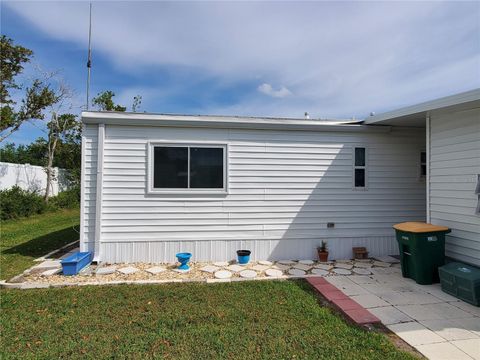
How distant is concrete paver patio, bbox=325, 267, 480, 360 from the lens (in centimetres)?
272

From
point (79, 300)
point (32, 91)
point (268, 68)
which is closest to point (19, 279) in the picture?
point (79, 300)

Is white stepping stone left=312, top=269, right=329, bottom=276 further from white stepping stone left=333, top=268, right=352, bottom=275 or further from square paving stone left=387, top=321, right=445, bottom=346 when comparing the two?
square paving stone left=387, top=321, right=445, bottom=346

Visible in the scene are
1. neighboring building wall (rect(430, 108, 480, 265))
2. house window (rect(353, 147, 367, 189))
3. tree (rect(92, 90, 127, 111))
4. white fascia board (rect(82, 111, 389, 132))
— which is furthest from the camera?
tree (rect(92, 90, 127, 111))

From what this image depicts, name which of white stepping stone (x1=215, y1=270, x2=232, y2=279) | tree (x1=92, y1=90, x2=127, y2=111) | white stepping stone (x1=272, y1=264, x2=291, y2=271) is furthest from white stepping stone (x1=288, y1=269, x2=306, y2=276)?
tree (x1=92, y1=90, x2=127, y2=111)

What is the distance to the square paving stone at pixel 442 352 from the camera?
2.53 meters

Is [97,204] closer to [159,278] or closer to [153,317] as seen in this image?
[159,278]

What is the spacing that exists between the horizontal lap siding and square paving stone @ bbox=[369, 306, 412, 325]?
199 inches

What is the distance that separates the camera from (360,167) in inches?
243

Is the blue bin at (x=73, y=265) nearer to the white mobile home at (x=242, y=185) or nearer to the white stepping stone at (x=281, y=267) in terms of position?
the white mobile home at (x=242, y=185)

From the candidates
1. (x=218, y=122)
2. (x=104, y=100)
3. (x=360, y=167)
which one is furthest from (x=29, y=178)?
(x=360, y=167)

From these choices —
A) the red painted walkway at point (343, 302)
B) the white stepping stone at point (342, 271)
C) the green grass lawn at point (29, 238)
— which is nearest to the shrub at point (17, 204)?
the green grass lawn at point (29, 238)

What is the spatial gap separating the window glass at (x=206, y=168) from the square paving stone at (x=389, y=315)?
348cm

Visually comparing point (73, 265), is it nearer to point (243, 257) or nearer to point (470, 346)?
point (243, 257)

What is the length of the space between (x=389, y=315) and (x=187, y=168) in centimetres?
415
